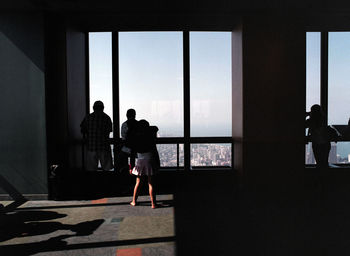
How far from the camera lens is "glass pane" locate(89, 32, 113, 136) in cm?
690

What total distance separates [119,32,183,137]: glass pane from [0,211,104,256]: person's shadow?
9.81 feet

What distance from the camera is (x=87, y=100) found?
708 centimetres

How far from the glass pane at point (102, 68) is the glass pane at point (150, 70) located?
26 cm

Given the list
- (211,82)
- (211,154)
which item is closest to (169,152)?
(211,154)

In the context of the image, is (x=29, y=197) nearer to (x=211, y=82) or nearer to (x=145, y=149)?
(x=145, y=149)

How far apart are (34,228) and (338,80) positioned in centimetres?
668

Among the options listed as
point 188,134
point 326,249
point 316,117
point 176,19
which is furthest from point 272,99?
point 326,249

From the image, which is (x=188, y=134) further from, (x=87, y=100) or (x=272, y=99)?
(x=87, y=100)

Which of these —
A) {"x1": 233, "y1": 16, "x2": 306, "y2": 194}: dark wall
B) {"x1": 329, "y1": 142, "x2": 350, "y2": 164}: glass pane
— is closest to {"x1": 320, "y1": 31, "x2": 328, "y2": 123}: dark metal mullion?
{"x1": 329, "y1": 142, "x2": 350, "y2": 164}: glass pane

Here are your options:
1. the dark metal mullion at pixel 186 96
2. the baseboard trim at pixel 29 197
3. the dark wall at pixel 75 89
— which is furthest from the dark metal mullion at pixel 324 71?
the baseboard trim at pixel 29 197

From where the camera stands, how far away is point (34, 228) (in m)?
4.20

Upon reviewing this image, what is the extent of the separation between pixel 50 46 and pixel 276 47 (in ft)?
13.7

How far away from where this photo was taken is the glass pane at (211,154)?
6848mm

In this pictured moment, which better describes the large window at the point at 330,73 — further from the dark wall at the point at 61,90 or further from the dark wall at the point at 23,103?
the dark wall at the point at 23,103
